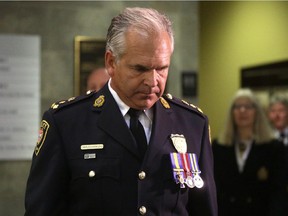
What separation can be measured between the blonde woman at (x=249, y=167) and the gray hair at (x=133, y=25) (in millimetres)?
2341

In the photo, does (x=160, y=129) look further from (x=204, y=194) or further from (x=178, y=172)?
(x=204, y=194)

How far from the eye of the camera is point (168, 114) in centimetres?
184

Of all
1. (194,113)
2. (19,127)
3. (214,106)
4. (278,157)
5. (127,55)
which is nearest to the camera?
(127,55)

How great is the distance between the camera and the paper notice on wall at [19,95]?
4.14 m

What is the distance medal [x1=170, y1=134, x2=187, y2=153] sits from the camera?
177 centimetres

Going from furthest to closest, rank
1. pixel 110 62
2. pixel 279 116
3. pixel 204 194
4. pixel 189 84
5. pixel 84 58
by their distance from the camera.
→ pixel 279 116 → pixel 189 84 → pixel 84 58 → pixel 204 194 → pixel 110 62

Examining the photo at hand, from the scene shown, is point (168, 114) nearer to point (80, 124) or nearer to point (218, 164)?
point (80, 124)

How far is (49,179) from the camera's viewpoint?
1682mm

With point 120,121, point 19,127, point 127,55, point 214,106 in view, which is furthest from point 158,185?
point 214,106

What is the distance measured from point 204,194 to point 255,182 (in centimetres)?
210

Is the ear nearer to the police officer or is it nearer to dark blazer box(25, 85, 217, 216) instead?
the police officer

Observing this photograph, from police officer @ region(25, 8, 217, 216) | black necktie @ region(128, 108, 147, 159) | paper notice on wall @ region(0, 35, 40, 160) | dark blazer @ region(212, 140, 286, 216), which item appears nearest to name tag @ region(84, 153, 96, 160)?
police officer @ region(25, 8, 217, 216)

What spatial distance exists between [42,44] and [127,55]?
8.90 ft

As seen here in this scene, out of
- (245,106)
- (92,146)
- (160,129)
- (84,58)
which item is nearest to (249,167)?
(245,106)
